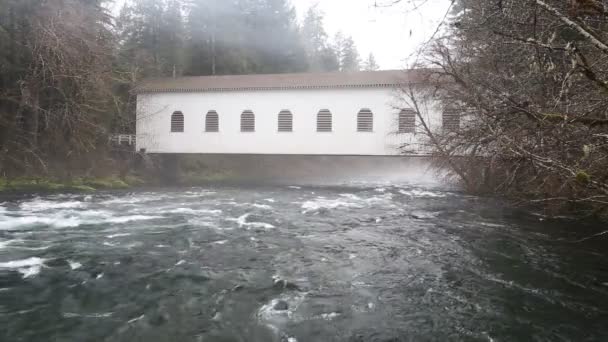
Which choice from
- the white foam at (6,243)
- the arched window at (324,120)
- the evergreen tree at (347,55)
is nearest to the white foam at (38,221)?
the white foam at (6,243)

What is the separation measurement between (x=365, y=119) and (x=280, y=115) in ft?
10.3

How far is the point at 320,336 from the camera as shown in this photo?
363cm

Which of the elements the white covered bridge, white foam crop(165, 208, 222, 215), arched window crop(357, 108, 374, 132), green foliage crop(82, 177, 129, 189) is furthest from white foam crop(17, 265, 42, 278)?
arched window crop(357, 108, 374, 132)

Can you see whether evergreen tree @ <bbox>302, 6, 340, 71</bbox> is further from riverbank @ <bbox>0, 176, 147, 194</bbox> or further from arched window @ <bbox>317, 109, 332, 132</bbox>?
riverbank @ <bbox>0, 176, 147, 194</bbox>

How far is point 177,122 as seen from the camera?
17.0 m

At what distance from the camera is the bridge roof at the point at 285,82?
49.5ft

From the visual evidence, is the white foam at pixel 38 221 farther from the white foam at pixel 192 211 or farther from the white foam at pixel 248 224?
the white foam at pixel 248 224

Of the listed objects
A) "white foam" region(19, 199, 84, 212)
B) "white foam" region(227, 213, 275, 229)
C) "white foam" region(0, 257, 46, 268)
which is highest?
"white foam" region(19, 199, 84, 212)

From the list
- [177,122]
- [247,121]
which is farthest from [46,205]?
[247,121]

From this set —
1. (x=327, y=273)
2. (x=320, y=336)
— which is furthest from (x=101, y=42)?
(x=320, y=336)

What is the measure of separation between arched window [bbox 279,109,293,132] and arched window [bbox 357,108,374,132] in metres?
2.50

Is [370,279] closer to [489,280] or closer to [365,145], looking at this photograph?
[489,280]

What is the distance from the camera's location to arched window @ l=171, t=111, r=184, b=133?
17.0m

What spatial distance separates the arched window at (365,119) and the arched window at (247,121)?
13.0 feet
